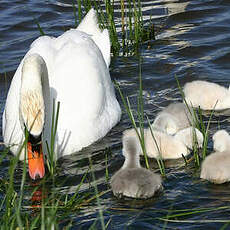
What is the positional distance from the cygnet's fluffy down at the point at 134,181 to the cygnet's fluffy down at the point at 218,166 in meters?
0.41

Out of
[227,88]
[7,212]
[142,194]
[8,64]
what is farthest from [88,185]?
[8,64]

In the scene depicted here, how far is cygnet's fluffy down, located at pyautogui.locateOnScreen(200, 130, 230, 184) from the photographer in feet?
19.2

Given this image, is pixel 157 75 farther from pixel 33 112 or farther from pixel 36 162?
pixel 33 112

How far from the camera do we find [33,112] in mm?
6047

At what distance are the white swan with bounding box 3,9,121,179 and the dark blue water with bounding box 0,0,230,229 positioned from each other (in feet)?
0.63

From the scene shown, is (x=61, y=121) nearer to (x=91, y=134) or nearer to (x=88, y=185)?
(x=91, y=134)

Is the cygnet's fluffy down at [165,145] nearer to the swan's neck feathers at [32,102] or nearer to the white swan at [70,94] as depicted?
the white swan at [70,94]

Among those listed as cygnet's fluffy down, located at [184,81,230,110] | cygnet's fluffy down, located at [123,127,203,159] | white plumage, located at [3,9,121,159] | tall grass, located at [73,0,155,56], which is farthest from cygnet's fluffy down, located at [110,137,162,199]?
tall grass, located at [73,0,155,56]

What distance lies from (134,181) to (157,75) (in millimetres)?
3618

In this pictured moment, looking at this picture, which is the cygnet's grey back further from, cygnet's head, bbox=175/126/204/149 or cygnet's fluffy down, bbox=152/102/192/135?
cygnet's fluffy down, bbox=152/102/192/135

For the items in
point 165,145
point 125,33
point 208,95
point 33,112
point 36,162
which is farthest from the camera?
point 125,33

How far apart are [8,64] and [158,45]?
2074mm

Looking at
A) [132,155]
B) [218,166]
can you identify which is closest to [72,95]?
[132,155]

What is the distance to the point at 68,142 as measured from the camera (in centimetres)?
720
